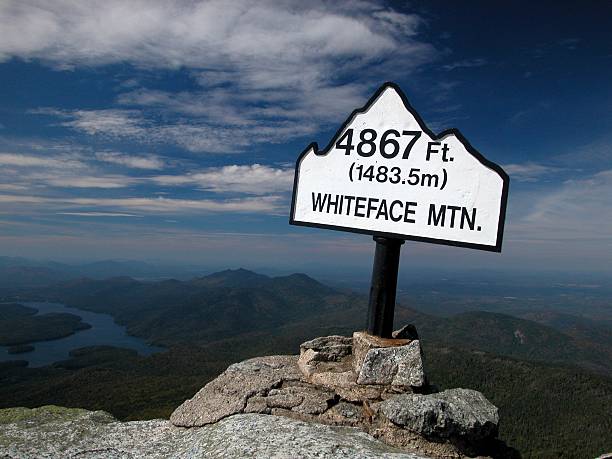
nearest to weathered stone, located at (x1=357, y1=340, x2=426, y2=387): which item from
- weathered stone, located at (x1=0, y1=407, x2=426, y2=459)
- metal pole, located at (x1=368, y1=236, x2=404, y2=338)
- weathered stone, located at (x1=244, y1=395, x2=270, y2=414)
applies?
metal pole, located at (x1=368, y1=236, x2=404, y2=338)

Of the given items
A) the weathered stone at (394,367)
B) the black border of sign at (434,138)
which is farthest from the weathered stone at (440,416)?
the black border of sign at (434,138)

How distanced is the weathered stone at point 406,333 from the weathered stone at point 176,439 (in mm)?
3515

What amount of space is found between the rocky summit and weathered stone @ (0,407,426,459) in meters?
0.02

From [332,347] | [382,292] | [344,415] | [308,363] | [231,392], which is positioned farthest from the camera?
[332,347]

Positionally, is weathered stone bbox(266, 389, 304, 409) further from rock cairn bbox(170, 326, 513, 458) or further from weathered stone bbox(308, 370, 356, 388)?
weathered stone bbox(308, 370, 356, 388)

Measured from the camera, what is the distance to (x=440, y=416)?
9.12 metres

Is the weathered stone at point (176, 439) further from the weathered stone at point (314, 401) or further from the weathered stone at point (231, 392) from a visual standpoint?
the weathered stone at point (314, 401)

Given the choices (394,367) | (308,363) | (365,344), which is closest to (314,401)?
(308,363)

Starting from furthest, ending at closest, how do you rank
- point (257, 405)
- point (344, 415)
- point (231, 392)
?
point (231, 392)
point (257, 405)
point (344, 415)

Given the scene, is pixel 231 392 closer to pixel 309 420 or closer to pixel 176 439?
pixel 176 439

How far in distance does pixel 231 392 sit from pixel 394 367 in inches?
176

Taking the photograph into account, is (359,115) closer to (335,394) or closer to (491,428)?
(335,394)

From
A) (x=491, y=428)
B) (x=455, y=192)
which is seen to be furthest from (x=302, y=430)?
(x=455, y=192)

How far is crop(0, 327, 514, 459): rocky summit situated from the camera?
8.84 m
